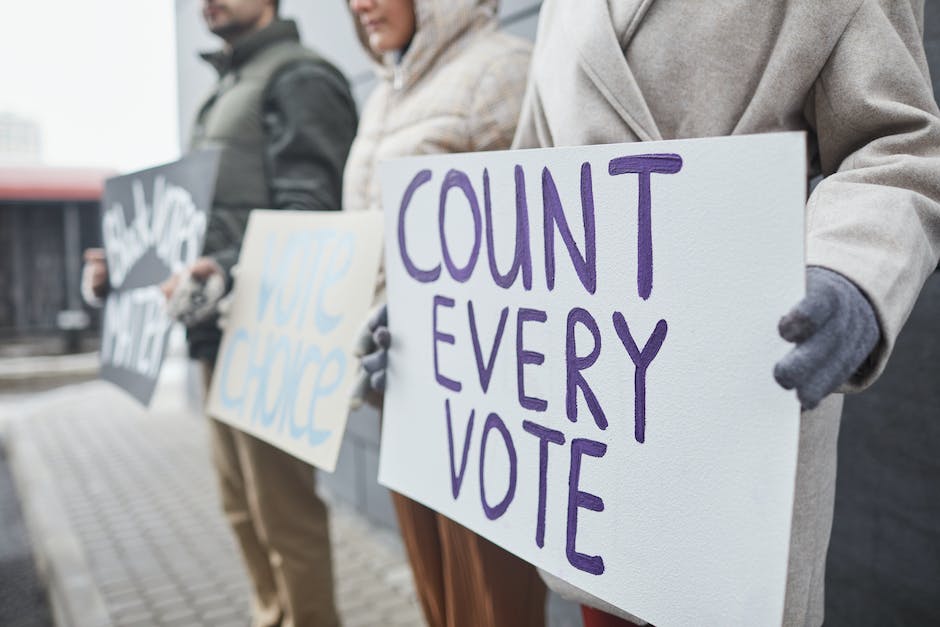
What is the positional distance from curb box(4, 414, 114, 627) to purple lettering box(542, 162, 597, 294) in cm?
260

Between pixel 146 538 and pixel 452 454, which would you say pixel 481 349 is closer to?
pixel 452 454

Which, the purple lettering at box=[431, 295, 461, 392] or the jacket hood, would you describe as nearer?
the purple lettering at box=[431, 295, 461, 392]

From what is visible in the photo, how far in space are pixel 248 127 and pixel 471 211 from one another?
125 centimetres

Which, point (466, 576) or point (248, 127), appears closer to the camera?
point (466, 576)

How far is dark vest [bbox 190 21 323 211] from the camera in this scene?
2.18 metres

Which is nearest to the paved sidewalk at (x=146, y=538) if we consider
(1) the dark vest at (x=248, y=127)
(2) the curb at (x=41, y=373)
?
(1) the dark vest at (x=248, y=127)

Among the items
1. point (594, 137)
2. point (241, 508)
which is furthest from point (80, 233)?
point (594, 137)

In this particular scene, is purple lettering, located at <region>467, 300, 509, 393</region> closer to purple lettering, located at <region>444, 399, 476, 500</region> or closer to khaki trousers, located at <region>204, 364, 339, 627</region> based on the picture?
purple lettering, located at <region>444, 399, 476, 500</region>

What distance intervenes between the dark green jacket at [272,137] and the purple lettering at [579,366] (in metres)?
1.27

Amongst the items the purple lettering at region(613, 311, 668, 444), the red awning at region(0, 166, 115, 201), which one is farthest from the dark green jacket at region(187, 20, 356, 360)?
the red awning at region(0, 166, 115, 201)

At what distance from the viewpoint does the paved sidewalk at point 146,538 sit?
3.06 m

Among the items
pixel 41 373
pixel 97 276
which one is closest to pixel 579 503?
pixel 97 276

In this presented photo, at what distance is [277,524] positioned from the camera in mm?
2316

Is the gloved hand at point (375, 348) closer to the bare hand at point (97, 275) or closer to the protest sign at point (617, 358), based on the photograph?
the protest sign at point (617, 358)
